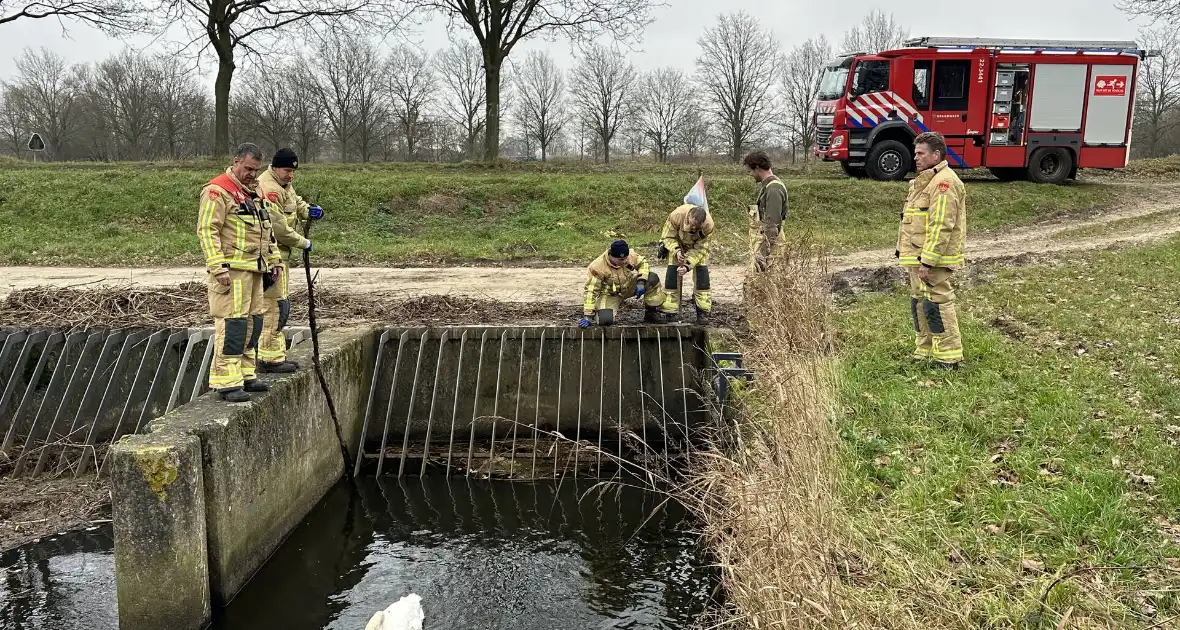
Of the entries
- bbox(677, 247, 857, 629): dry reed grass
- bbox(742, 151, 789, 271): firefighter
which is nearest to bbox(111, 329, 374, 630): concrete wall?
bbox(677, 247, 857, 629): dry reed grass

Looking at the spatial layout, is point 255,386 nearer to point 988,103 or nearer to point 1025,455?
point 1025,455

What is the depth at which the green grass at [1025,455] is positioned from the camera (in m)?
3.59

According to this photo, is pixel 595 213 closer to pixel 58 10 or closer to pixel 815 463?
pixel 815 463

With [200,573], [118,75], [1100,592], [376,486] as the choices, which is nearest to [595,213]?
[376,486]

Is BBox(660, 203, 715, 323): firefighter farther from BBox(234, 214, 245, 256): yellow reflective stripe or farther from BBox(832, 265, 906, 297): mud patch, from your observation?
BBox(234, 214, 245, 256): yellow reflective stripe

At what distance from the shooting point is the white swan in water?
192 inches

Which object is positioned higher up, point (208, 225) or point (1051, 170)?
point (1051, 170)

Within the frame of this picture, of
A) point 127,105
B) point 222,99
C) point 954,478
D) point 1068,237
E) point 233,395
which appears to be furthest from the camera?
point 127,105

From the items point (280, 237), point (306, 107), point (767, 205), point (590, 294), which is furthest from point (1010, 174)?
point (306, 107)

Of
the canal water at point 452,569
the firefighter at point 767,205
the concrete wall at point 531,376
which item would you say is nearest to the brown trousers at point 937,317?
the firefighter at point 767,205

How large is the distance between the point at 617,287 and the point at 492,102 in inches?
586

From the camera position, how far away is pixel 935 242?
19.8 feet

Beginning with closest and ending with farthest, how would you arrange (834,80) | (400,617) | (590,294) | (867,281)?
1. (400,617)
2. (590,294)
3. (867,281)
4. (834,80)

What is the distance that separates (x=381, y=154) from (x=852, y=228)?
102 ft
